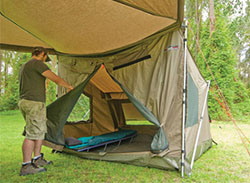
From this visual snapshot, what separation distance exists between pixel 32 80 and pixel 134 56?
1.48 meters

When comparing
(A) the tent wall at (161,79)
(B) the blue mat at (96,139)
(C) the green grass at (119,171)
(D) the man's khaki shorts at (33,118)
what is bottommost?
(C) the green grass at (119,171)

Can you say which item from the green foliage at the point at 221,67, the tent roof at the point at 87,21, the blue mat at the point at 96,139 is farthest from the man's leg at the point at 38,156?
the green foliage at the point at 221,67

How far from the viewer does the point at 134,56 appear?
10.6ft

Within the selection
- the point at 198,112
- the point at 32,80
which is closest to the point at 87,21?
the point at 32,80

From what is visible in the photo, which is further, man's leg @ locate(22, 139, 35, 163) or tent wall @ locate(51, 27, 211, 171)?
tent wall @ locate(51, 27, 211, 171)

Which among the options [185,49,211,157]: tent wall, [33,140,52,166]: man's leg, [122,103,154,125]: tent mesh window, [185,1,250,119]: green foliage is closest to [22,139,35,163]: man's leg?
[33,140,52,166]: man's leg

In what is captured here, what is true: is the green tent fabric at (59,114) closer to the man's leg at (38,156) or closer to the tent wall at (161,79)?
the man's leg at (38,156)

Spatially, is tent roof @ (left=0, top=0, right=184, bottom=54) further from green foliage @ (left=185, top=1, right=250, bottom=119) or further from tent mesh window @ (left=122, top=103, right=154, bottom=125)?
green foliage @ (left=185, top=1, right=250, bottom=119)

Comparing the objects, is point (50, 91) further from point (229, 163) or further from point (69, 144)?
point (229, 163)

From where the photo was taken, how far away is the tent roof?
2230mm

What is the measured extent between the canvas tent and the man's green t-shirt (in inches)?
19.1

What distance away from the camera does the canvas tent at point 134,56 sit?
239 centimetres

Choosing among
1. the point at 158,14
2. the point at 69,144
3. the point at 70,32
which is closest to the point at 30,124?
the point at 69,144

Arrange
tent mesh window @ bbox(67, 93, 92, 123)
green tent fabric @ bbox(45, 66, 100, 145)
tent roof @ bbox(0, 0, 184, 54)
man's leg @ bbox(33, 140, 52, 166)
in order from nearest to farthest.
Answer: tent roof @ bbox(0, 0, 184, 54), man's leg @ bbox(33, 140, 52, 166), green tent fabric @ bbox(45, 66, 100, 145), tent mesh window @ bbox(67, 93, 92, 123)
